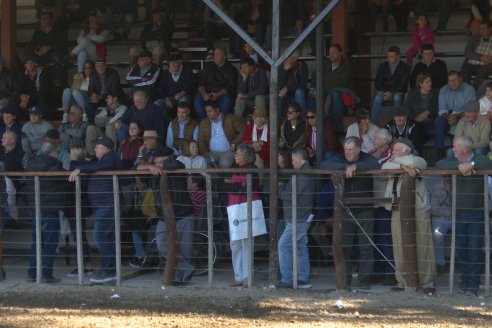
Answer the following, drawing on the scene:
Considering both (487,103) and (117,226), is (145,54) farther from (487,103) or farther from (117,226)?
(487,103)

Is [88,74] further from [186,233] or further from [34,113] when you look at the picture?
[186,233]

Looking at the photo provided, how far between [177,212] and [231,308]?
1.58 metres

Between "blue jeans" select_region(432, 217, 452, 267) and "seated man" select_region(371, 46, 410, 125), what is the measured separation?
3047mm

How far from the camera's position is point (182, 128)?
43.3 ft

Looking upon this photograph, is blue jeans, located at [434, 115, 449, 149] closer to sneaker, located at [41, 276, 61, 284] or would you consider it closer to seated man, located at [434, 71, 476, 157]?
seated man, located at [434, 71, 476, 157]

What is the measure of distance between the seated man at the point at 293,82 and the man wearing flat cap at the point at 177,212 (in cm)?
258

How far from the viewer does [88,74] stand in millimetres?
14828

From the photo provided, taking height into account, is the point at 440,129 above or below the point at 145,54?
below

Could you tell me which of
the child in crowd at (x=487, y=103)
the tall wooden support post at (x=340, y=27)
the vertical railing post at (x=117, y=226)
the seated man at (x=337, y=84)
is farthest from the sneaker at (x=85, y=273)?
the child in crowd at (x=487, y=103)

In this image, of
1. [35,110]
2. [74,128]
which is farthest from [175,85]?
[35,110]

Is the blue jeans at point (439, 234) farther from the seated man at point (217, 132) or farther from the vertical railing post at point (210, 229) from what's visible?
the seated man at point (217, 132)

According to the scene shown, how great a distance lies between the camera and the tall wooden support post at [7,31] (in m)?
15.7

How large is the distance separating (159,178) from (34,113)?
11.6ft

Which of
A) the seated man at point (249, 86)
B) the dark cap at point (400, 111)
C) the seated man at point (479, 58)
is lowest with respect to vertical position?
the dark cap at point (400, 111)
